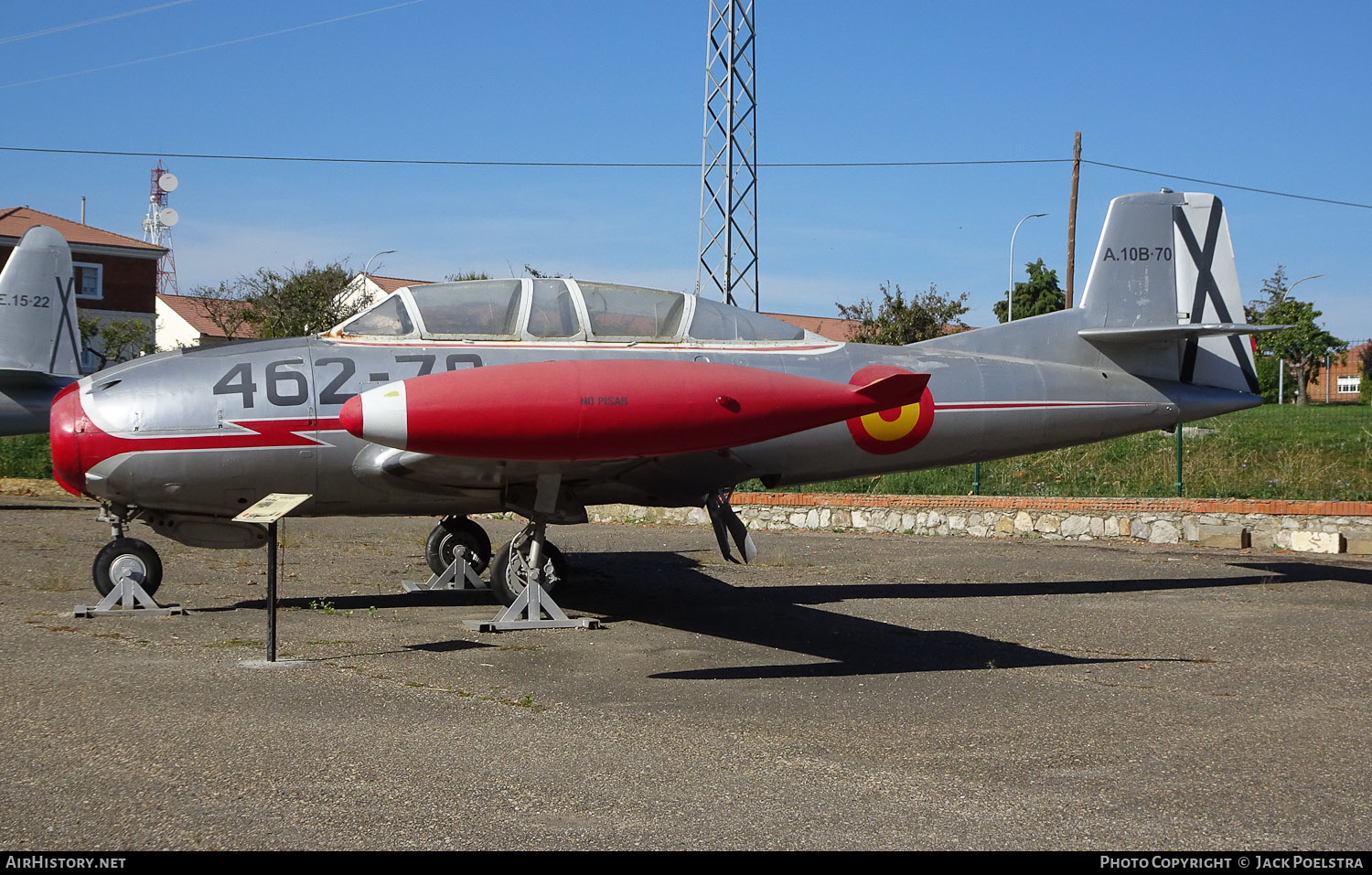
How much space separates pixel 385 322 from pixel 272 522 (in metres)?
2.50

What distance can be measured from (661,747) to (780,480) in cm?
499

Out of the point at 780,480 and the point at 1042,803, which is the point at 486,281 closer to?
the point at 780,480

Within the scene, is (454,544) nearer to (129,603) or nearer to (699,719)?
(129,603)

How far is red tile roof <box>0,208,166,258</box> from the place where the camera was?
51125 millimetres

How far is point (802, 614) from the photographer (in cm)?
967

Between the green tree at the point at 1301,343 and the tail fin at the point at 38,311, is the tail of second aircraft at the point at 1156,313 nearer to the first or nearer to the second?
the tail fin at the point at 38,311

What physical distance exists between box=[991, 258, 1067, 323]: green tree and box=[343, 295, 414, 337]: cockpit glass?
61.7m

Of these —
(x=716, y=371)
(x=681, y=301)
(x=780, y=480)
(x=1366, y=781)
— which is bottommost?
(x=1366, y=781)

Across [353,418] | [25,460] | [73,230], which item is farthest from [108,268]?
[353,418]

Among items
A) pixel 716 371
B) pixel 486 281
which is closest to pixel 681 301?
pixel 486 281

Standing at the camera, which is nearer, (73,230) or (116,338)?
(116,338)

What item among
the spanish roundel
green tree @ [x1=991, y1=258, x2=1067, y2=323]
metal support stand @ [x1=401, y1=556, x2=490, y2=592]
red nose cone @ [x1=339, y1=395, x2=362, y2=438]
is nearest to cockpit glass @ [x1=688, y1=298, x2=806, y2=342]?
the spanish roundel

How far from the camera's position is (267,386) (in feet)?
28.9

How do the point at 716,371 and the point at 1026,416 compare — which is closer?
the point at 716,371
